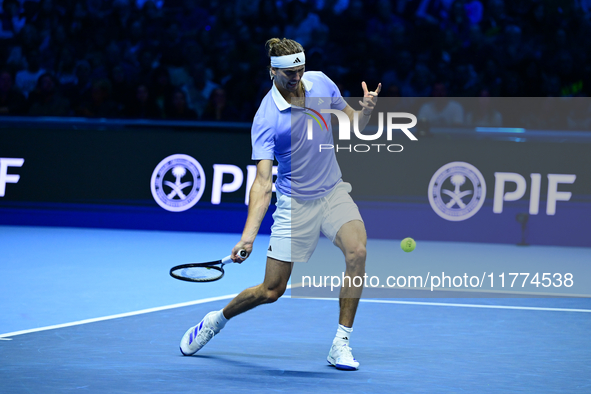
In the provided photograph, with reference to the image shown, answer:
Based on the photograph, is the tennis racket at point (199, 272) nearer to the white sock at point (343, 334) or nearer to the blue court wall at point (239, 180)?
the white sock at point (343, 334)

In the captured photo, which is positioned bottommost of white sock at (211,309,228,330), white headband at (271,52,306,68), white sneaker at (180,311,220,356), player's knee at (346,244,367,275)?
white sneaker at (180,311,220,356)

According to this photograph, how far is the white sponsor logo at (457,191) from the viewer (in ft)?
30.8

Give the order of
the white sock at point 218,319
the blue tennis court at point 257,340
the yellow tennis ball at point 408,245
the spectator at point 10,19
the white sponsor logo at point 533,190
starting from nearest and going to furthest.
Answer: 1. the blue tennis court at point 257,340
2. the white sock at point 218,319
3. the yellow tennis ball at point 408,245
4. the white sponsor logo at point 533,190
5. the spectator at point 10,19

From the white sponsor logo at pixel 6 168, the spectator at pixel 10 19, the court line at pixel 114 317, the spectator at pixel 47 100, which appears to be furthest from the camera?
the spectator at pixel 10 19

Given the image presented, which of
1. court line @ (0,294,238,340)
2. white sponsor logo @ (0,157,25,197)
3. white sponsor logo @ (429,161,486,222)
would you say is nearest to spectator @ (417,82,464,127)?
white sponsor logo @ (429,161,486,222)

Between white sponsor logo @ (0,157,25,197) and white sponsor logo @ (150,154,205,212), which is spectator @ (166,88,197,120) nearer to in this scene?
white sponsor logo @ (150,154,205,212)

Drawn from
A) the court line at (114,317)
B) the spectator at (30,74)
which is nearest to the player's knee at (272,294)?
the court line at (114,317)

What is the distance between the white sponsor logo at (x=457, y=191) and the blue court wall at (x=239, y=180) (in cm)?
2

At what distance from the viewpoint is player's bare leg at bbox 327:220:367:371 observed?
4.57m

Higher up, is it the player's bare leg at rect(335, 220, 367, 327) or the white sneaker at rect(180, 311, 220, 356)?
the player's bare leg at rect(335, 220, 367, 327)

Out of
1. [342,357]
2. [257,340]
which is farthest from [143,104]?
[342,357]

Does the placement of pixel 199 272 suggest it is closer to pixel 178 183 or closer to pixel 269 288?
pixel 269 288

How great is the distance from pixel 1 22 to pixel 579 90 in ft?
27.7

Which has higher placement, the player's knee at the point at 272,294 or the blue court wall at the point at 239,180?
the blue court wall at the point at 239,180
